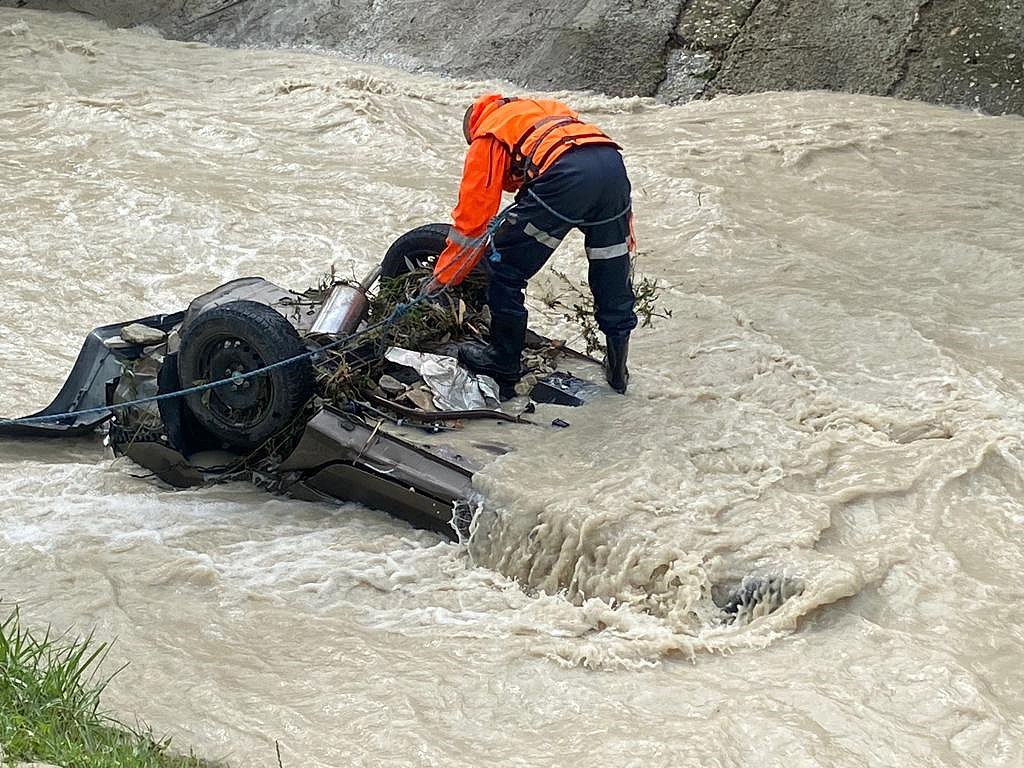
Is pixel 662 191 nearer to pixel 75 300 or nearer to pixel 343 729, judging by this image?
pixel 75 300

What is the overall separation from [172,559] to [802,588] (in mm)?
2723

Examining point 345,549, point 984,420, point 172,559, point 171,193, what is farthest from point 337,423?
point 171,193

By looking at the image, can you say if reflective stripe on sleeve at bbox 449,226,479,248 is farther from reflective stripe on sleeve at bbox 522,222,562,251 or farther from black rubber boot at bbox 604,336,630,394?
black rubber boot at bbox 604,336,630,394

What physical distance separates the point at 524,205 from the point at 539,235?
0.17m

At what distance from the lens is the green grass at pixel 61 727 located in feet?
9.89

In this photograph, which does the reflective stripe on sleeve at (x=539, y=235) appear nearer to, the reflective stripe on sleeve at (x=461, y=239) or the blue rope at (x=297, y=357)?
the blue rope at (x=297, y=357)

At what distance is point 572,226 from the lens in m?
5.70

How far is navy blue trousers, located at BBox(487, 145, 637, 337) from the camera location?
219 inches

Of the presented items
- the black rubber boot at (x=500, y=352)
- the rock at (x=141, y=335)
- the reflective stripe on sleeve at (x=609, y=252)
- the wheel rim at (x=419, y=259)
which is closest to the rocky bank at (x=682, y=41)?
the wheel rim at (x=419, y=259)

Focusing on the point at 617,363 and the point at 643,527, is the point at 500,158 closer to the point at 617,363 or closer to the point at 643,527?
the point at 617,363

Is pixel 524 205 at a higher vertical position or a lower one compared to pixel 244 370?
higher

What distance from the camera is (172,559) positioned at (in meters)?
5.14

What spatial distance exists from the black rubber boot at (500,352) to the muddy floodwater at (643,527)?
18.4 inches

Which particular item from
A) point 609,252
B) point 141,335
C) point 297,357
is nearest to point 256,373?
point 297,357
